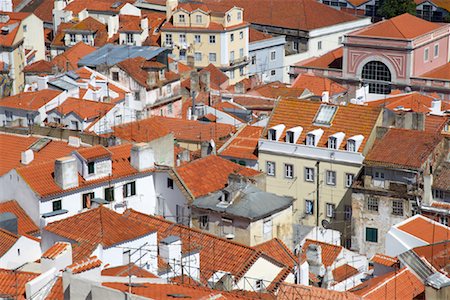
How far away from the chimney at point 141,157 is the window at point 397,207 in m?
11.1

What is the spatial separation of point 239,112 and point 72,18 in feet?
102

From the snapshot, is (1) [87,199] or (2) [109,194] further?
(2) [109,194]

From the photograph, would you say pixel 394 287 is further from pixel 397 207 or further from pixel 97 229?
pixel 397 207

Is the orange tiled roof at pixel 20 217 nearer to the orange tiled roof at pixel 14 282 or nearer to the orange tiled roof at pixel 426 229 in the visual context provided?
the orange tiled roof at pixel 14 282

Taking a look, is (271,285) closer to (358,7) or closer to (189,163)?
(189,163)

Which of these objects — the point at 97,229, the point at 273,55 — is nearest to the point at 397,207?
the point at 97,229

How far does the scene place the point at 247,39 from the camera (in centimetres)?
8612

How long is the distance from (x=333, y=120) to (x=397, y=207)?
6012 mm

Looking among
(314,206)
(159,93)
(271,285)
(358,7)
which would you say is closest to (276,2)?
(358,7)

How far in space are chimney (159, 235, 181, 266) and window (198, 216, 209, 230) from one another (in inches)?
324

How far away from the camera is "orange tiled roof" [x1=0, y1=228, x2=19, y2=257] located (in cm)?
3359

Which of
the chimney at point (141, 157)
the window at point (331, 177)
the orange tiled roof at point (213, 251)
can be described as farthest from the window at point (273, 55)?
the orange tiled roof at point (213, 251)

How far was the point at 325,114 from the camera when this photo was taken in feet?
174

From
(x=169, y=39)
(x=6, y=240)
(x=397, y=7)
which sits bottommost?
(x=397, y=7)
